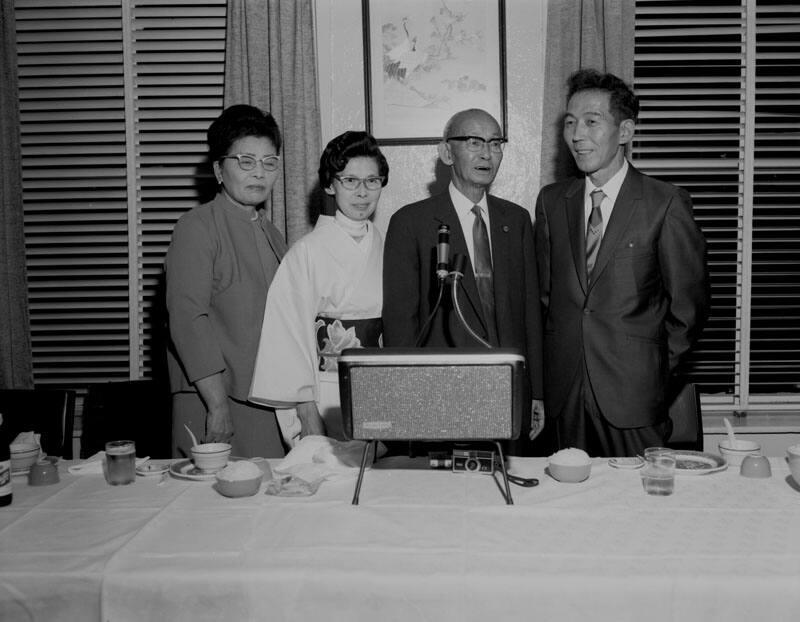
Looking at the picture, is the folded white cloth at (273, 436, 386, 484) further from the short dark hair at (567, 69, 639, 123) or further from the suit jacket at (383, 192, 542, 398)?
the short dark hair at (567, 69, 639, 123)

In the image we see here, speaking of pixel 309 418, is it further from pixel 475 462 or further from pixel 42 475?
pixel 42 475

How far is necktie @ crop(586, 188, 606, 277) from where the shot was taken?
8.13 ft

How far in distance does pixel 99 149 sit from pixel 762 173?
11.0ft

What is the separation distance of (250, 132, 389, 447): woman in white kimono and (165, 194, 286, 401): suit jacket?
14cm

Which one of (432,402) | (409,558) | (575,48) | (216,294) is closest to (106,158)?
(216,294)

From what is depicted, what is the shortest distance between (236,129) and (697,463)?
184cm

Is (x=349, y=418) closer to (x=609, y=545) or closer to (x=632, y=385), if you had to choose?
(x=609, y=545)

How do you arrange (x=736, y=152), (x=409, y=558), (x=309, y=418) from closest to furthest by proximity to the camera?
(x=409, y=558) → (x=309, y=418) → (x=736, y=152)

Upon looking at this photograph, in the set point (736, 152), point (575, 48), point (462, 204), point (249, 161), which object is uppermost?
point (575, 48)

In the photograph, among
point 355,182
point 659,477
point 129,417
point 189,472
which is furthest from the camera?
point 129,417

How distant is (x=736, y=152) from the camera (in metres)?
3.59

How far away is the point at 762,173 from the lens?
3.58 m

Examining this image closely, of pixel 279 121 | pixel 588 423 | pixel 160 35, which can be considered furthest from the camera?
pixel 160 35

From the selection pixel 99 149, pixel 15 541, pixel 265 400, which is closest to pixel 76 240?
pixel 99 149
